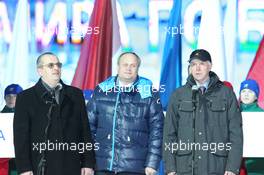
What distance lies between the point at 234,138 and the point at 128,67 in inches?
36.6

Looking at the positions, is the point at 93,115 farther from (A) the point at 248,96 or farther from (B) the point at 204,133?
(A) the point at 248,96

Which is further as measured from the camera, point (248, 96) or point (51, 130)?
point (248, 96)

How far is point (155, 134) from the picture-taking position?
471 cm

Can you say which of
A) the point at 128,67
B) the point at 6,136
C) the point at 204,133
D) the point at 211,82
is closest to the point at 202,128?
the point at 204,133

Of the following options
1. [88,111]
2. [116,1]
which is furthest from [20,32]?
[88,111]

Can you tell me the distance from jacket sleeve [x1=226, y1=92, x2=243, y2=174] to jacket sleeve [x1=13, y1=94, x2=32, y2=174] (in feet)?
4.52

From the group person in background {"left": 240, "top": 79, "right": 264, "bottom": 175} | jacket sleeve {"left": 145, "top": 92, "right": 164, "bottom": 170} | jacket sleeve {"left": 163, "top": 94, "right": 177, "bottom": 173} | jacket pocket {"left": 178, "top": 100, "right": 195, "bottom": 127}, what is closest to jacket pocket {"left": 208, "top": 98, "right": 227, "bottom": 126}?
jacket pocket {"left": 178, "top": 100, "right": 195, "bottom": 127}

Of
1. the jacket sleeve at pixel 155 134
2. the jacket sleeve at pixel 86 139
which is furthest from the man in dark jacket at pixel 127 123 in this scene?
the jacket sleeve at pixel 86 139

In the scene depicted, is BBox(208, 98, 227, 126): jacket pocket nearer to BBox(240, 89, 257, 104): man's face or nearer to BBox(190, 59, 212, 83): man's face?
BBox(190, 59, 212, 83): man's face

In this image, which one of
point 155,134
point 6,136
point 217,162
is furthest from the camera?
point 6,136

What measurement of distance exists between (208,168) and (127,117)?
0.72 metres

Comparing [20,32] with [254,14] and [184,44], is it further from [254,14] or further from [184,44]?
[254,14]

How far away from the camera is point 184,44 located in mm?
5852

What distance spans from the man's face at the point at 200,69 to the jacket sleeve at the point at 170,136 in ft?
0.75
